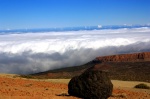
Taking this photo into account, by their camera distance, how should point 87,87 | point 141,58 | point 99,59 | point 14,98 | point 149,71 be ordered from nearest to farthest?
point 14,98, point 87,87, point 149,71, point 141,58, point 99,59

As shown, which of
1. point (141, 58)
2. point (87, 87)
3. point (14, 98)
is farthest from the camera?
point (141, 58)

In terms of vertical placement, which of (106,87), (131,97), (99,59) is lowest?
(99,59)

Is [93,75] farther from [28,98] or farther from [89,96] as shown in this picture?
[28,98]

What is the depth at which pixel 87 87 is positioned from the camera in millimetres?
18875

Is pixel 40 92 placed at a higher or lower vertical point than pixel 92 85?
lower

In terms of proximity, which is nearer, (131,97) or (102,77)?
(102,77)

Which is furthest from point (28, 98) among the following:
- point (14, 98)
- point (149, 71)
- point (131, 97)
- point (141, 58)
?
point (141, 58)

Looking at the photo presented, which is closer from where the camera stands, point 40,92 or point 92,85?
point 92,85

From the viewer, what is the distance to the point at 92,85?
1877cm

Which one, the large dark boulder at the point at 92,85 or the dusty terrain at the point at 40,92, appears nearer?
the dusty terrain at the point at 40,92

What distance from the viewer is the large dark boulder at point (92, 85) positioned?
1880cm

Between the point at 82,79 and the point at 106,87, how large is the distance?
1.49 m

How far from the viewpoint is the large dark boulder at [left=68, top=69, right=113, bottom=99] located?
18797 mm

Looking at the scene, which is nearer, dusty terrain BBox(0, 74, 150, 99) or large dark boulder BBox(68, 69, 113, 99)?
dusty terrain BBox(0, 74, 150, 99)
